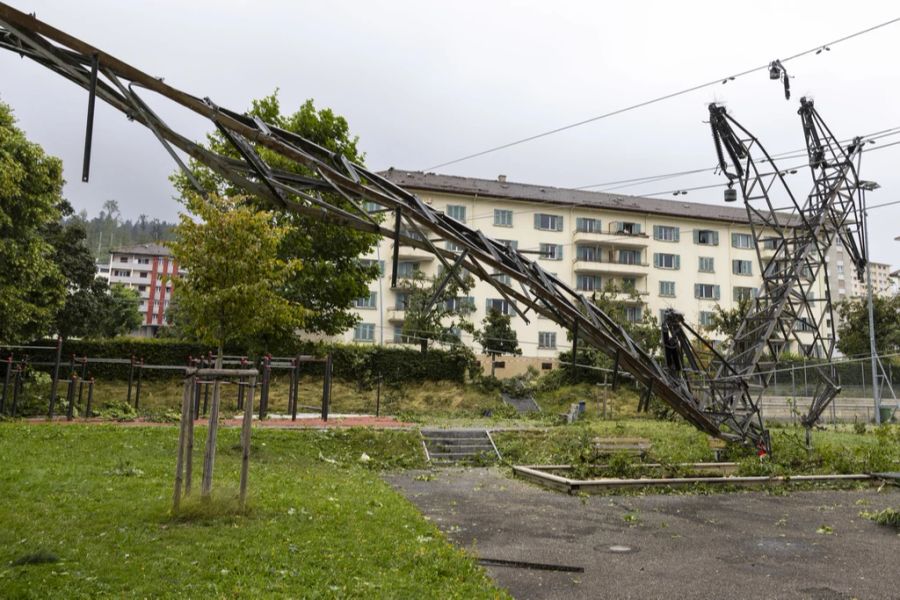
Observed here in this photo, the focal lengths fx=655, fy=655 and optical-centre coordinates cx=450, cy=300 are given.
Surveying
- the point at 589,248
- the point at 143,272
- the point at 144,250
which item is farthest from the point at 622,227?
the point at 144,250

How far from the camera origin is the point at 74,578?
19.2 ft

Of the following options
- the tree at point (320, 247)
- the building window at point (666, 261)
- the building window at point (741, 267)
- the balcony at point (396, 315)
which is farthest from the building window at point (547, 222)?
the tree at point (320, 247)

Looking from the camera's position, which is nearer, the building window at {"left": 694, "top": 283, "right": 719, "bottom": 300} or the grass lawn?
the grass lawn

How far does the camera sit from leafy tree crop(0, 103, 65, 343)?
21.5 meters

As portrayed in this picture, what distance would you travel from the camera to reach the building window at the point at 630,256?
58434 millimetres

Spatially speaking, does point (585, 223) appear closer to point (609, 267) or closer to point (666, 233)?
point (609, 267)

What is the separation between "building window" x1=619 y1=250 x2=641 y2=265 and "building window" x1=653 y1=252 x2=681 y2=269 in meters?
1.47

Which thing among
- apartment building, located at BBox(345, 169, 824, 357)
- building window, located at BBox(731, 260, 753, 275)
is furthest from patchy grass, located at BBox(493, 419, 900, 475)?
building window, located at BBox(731, 260, 753, 275)

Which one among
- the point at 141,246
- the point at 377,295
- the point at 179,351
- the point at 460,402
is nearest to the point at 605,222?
the point at 377,295

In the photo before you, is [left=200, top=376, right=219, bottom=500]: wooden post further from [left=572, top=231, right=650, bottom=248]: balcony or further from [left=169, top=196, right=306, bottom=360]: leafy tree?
[left=572, top=231, right=650, bottom=248]: balcony

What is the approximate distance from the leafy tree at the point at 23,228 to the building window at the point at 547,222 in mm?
38659

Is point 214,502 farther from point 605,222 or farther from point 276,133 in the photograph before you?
point 605,222

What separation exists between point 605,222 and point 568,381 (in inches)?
925

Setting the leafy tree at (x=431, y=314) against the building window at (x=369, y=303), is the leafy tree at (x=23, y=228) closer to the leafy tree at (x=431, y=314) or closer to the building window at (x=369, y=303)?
the leafy tree at (x=431, y=314)
